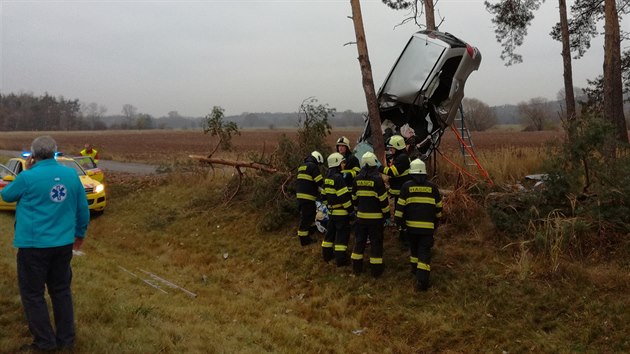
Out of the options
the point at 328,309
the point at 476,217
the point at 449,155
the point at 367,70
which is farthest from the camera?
the point at 449,155

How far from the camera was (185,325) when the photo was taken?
511 cm

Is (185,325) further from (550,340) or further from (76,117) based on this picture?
(76,117)

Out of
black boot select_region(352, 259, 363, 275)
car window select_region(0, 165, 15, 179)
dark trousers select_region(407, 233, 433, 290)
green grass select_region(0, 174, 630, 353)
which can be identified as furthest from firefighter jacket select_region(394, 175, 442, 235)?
car window select_region(0, 165, 15, 179)

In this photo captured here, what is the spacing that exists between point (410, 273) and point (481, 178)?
3043 mm

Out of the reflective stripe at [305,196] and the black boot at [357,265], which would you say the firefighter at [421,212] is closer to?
the black boot at [357,265]

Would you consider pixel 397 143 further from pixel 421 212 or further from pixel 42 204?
pixel 42 204

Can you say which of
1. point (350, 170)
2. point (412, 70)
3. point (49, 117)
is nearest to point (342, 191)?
point (350, 170)

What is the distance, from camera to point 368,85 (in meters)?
9.34

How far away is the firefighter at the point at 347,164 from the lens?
26.0 feet

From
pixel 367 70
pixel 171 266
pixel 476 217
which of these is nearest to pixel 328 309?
pixel 476 217

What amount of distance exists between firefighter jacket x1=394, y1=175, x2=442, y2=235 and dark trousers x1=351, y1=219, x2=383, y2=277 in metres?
0.64

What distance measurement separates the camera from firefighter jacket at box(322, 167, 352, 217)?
24.2 ft

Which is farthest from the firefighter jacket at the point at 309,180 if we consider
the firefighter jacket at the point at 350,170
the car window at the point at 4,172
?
the car window at the point at 4,172

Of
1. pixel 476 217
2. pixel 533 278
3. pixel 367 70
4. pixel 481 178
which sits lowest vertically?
pixel 533 278
